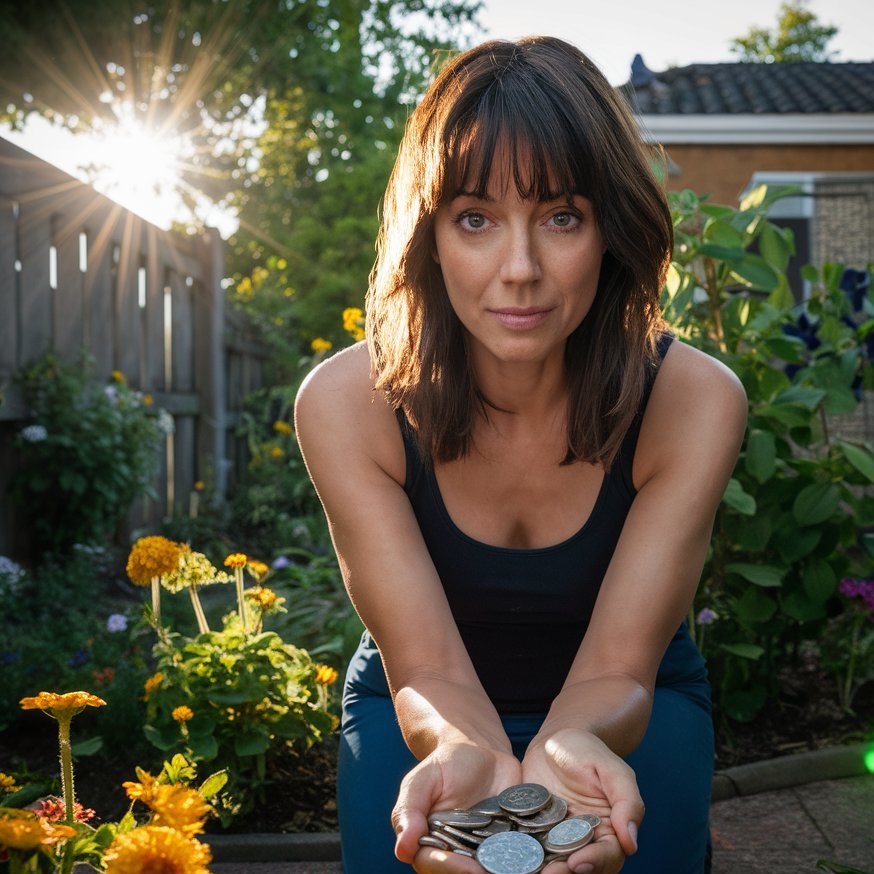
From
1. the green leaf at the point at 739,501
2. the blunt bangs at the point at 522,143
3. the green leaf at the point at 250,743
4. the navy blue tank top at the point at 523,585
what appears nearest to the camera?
the blunt bangs at the point at 522,143

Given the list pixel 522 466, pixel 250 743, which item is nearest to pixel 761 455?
pixel 522 466

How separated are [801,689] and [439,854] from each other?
83.3 inches

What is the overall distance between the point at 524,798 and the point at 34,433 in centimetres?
327

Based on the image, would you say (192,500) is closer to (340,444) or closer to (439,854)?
(340,444)

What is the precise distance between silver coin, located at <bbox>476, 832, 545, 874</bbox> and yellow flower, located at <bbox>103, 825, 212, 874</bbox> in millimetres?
429

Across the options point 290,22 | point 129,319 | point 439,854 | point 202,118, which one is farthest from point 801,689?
point 202,118

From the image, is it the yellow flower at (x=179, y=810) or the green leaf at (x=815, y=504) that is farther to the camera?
the green leaf at (x=815, y=504)

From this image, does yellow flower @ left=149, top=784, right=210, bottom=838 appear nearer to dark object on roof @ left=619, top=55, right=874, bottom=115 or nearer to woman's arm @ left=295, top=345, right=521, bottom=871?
woman's arm @ left=295, top=345, right=521, bottom=871

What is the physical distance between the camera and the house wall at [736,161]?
11.5m

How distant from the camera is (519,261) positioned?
159 cm

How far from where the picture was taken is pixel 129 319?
5383 mm

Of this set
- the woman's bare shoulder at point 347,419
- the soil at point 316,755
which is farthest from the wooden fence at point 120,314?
the woman's bare shoulder at point 347,419

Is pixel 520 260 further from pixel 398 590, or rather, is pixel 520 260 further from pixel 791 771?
pixel 791 771

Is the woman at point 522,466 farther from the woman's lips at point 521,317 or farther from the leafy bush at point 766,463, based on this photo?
the leafy bush at point 766,463
